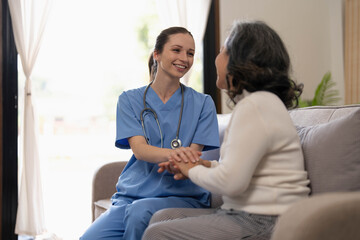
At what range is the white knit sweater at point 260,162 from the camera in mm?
1168

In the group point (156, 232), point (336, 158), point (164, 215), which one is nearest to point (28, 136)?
point (164, 215)

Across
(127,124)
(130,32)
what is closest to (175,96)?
(127,124)

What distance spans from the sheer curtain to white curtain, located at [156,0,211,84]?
1451 millimetres

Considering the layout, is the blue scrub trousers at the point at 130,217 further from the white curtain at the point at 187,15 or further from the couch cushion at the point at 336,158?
the white curtain at the point at 187,15

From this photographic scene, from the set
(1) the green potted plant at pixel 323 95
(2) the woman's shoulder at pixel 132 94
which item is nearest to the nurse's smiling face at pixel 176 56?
(2) the woman's shoulder at pixel 132 94

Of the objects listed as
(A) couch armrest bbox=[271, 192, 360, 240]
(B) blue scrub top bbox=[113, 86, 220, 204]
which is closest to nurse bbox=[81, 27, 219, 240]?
(B) blue scrub top bbox=[113, 86, 220, 204]

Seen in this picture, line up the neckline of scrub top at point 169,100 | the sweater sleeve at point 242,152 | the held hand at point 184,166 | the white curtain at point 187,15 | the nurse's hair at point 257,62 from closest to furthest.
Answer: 1. the sweater sleeve at point 242,152
2. the nurse's hair at point 257,62
3. the held hand at point 184,166
4. the neckline of scrub top at point 169,100
5. the white curtain at point 187,15

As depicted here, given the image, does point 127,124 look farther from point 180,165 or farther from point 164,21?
point 164,21

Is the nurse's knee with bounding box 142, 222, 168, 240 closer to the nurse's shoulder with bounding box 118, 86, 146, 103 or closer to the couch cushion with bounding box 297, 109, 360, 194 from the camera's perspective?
the couch cushion with bounding box 297, 109, 360, 194

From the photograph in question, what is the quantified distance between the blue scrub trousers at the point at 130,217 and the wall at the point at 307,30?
213cm

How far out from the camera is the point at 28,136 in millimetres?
2832

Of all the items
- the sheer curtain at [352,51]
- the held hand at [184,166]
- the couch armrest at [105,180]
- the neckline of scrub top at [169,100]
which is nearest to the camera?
the held hand at [184,166]

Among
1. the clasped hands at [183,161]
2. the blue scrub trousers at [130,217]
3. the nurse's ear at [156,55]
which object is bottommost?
the blue scrub trousers at [130,217]

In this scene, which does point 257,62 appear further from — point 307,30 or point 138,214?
point 307,30
